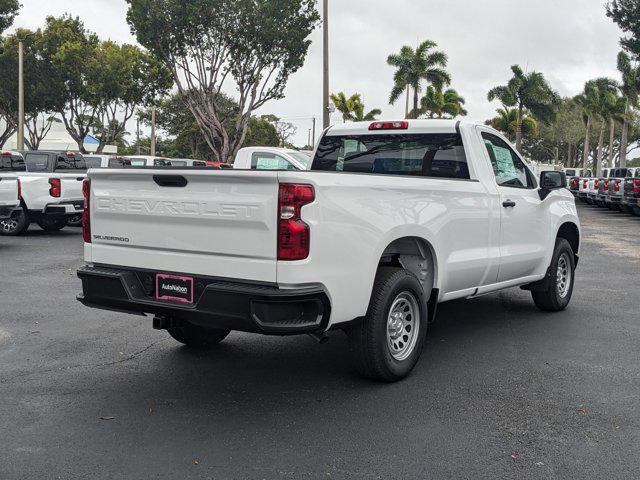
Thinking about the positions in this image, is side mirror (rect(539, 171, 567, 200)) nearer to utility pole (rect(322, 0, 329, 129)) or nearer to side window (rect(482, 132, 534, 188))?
side window (rect(482, 132, 534, 188))

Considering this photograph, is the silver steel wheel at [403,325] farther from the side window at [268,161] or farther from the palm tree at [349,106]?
the palm tree at [349,106]

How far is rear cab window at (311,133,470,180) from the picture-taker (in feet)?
21.5

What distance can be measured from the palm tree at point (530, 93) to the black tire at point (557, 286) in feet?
162

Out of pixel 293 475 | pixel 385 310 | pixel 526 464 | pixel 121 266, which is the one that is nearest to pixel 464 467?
pixel 526 464

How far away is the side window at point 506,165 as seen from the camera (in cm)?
685

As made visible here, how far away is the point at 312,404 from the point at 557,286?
419 centimetres

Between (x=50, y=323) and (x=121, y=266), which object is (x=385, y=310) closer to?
(x=121, y=266)

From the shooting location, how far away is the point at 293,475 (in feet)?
12.3

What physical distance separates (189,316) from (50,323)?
316 centimetres

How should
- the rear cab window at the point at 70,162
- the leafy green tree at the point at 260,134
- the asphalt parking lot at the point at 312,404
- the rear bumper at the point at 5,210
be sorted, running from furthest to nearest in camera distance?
the leafy green tree at the point at 260,134 < the rear cab window at the point at 70,162 < the rear bumper at the point at 5,210 < the asphalt parking lot at the point at 312,404

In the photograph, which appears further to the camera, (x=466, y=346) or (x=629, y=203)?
(x=629, y=203)

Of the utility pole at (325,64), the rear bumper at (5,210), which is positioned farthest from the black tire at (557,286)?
the utility pole at (325,64)

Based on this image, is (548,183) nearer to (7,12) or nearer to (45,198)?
(45,198)

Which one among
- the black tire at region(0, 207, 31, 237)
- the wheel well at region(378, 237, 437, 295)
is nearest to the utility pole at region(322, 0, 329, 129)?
the black tire at region(0, 207, 31, 237)
